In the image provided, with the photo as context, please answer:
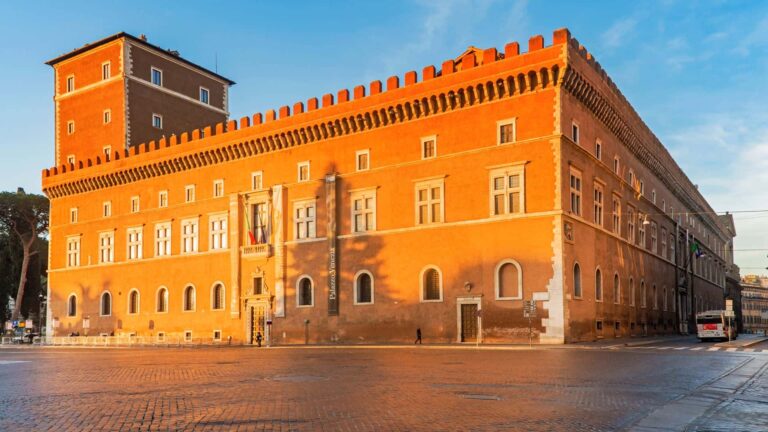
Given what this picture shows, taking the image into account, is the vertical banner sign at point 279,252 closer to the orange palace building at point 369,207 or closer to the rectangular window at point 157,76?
the orange palace building at point 369,207

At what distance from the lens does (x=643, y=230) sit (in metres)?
53.0

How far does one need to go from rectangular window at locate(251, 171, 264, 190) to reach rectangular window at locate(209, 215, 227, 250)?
11.3ft

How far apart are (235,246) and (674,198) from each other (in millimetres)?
39868

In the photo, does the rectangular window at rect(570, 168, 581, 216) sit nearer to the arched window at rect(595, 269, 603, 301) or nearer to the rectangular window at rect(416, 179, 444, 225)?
the arched window at rect(595, 269, 603, 301)

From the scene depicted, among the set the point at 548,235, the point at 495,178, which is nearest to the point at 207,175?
the point at 495,178

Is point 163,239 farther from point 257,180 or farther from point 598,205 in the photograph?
point 598,205

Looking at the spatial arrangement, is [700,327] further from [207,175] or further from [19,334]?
[19,334]

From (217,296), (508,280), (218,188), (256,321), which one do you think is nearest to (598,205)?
(508,280)

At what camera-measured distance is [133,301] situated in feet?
188

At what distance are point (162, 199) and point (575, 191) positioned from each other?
105 ft

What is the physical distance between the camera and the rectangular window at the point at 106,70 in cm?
5950

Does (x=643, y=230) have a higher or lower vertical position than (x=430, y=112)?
lower

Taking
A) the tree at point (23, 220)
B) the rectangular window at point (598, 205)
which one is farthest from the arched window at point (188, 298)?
the tree at point (23, 220)

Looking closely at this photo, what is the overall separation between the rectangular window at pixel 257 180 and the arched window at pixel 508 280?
1893 cm
